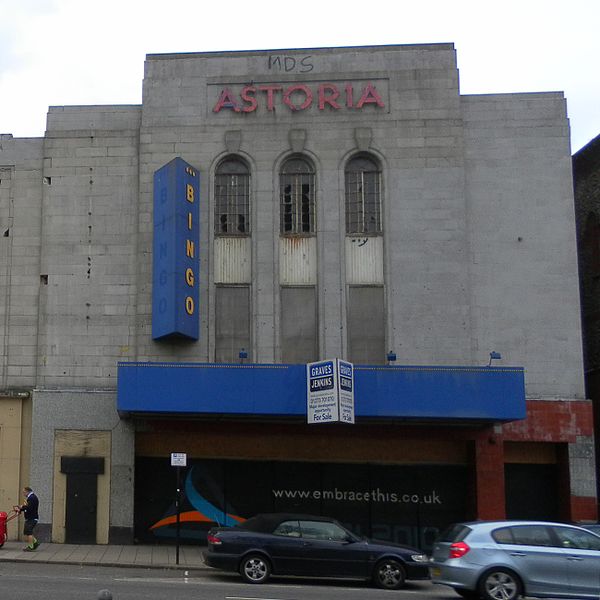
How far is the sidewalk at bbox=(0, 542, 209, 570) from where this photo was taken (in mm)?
20375

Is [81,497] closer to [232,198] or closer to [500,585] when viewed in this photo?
[232,198]

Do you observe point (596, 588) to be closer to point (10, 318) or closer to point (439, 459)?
point (439, 459)

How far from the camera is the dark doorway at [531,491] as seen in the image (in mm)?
24547

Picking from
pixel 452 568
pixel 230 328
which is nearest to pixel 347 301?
pixel 230 328

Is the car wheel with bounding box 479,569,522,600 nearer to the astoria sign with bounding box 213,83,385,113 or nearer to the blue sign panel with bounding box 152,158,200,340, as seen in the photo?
the blue sign panel with bounding box 152,158,200,340

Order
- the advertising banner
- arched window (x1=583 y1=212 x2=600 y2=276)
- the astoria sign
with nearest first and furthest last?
the advertising banner → the astoria sign → arched window (x1=583 y1=212 x2=600 y2=276)

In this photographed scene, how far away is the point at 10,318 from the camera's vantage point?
25.2m

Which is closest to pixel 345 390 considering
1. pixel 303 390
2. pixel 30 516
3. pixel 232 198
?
pixel 303 390

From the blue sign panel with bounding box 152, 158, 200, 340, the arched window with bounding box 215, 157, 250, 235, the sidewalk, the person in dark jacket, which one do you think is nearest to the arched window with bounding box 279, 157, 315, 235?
the arched window with bounding box 215, 157, 250, 235

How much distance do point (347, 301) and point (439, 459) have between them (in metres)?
4.91

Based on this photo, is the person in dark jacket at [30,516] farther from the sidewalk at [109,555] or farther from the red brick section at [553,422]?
the red brick section at [553,422]

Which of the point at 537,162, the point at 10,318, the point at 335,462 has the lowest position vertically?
the point at 335,462

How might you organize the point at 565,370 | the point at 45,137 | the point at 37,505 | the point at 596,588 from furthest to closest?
the point at 45,137 < the point at 565,370 < the point at 37,505 < the point at 596,588

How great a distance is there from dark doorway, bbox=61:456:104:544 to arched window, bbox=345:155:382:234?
9.38 metres
